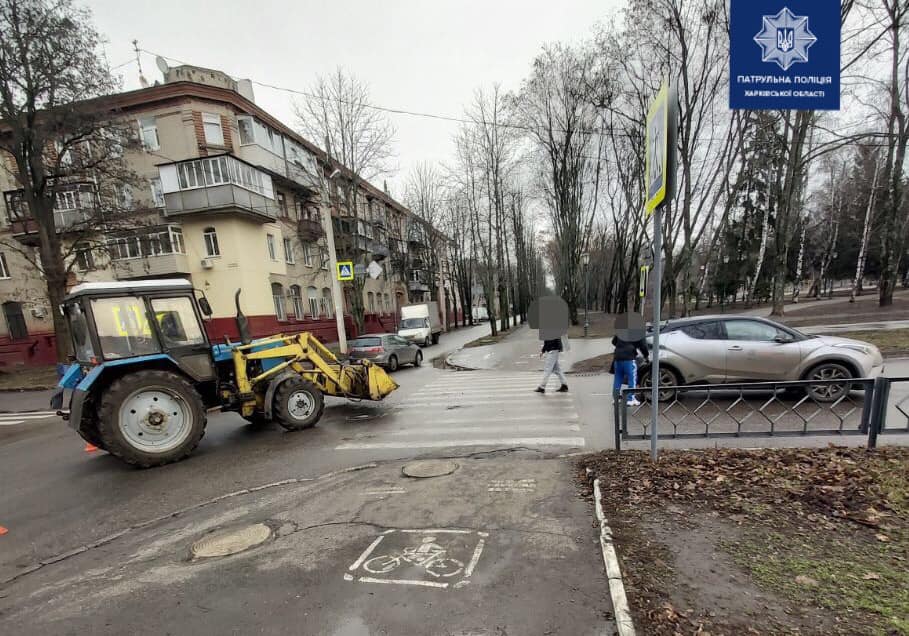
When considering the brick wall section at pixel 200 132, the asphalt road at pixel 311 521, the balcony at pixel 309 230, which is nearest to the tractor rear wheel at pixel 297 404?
the asphalt road at pixel 311 521

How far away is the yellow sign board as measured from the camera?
11.5ft

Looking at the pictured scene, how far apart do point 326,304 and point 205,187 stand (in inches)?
442

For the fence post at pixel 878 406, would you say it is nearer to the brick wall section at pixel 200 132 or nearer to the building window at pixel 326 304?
the brick wall section at pixel 200 132

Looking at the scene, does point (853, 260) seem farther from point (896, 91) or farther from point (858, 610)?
point (858, 610)

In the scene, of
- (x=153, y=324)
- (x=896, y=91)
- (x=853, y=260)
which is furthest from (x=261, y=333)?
(x=853, y=260)

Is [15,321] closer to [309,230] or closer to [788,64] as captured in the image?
[309,230]

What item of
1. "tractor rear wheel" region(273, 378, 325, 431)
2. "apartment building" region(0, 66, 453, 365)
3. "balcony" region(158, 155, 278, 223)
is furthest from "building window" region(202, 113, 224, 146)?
"tractor rear wheel" region(273, 378, 325, 431)

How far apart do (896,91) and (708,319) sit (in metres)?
19.9

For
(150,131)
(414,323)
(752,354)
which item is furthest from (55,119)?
(752,354)

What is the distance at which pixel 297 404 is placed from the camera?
7215mm

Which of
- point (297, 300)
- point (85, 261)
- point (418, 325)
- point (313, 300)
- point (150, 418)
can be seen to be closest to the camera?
point (150, 418)

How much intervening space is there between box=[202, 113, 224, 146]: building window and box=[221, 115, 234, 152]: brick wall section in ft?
0.50

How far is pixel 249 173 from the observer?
68.5ft

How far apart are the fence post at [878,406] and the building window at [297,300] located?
1033 inches
